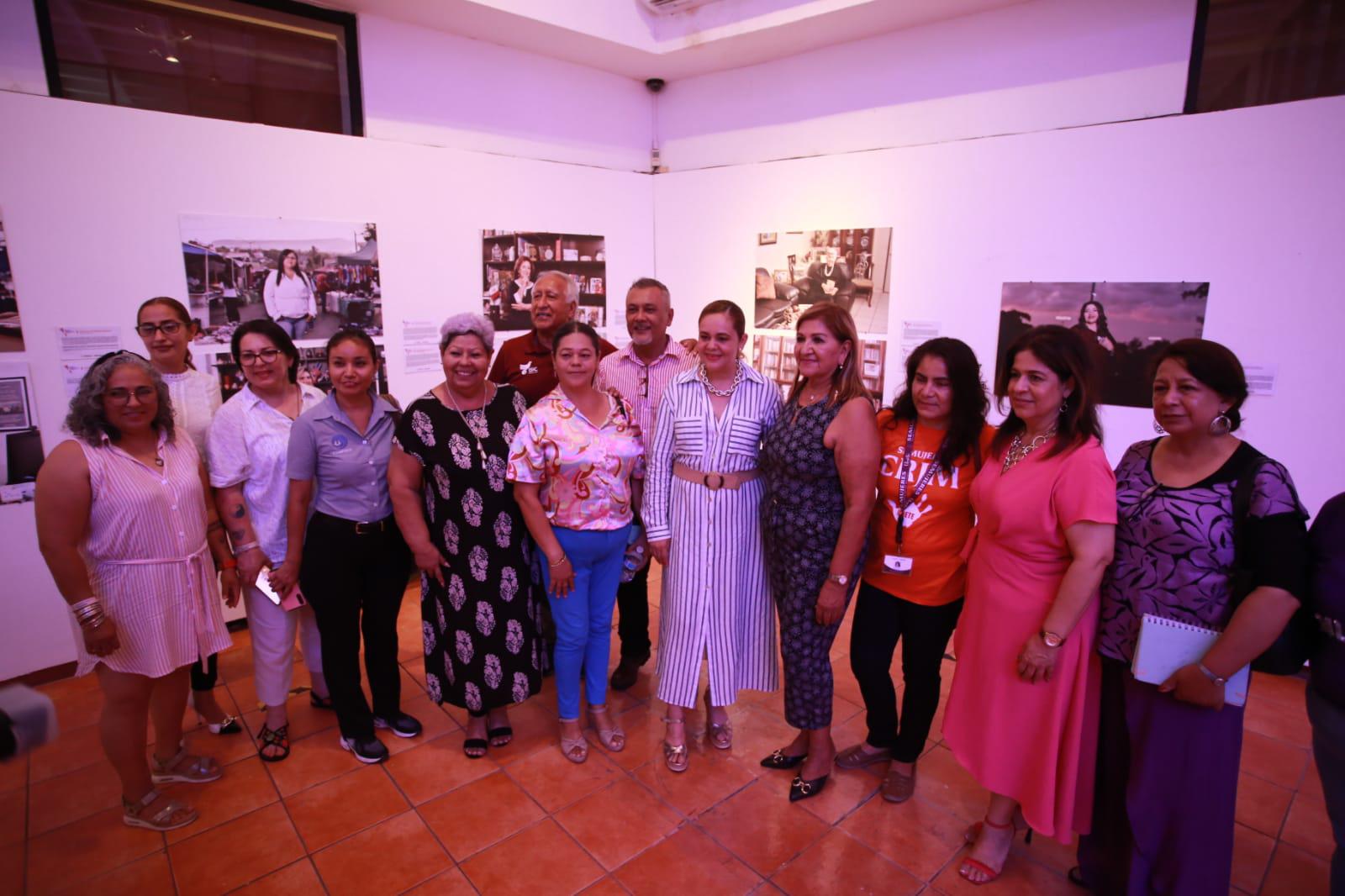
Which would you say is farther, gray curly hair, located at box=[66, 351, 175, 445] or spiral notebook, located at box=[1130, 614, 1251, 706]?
gray curly hair, located at box=[66, 351, 175, 445]

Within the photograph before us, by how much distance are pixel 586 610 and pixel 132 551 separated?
1.63 meters

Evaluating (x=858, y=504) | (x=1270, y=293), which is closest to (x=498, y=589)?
(x=858, y=504)

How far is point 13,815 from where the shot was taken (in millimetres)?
2748

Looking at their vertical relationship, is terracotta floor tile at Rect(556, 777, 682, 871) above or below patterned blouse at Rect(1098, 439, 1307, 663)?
below

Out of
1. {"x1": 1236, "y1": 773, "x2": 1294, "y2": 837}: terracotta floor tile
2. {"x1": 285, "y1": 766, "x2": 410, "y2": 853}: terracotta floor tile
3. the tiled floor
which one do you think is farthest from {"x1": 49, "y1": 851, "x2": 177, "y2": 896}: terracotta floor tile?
{"x1": 1236, "y1": 773, "x2": 1294, "y2": 837}: terracotta floor tile

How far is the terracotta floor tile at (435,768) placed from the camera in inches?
113

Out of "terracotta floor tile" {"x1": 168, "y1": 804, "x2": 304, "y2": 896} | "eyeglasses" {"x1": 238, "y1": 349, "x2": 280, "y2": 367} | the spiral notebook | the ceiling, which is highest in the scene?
the ceiling

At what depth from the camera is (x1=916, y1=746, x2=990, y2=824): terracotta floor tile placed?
276 cm

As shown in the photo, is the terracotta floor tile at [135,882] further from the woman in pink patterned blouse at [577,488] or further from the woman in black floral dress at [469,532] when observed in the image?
the woman in pink patterned blouse at [577,488]

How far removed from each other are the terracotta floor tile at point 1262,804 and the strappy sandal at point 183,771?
412 centimetres

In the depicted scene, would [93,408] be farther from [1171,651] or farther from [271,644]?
[1171,651]

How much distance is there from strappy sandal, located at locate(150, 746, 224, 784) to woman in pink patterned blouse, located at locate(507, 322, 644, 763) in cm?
148

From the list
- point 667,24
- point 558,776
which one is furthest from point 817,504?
point 667,24

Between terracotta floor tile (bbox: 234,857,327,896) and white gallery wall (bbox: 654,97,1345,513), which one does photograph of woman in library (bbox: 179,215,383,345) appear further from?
white gallery wall (bbox: 654,97,1345,513)
